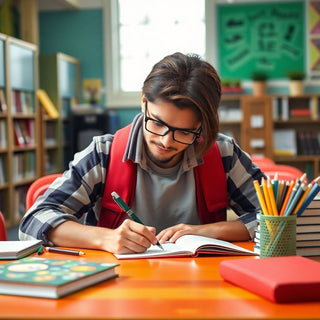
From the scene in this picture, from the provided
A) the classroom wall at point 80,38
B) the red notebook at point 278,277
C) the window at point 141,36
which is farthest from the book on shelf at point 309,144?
the red notebook at point 278,277

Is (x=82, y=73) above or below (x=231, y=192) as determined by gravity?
above

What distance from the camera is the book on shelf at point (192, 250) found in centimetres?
158

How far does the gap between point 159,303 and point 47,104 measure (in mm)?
6490

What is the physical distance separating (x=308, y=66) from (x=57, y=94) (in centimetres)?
321

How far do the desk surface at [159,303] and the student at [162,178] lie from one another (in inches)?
12.7

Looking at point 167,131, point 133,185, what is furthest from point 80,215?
point 167,131

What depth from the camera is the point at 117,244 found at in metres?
1.62

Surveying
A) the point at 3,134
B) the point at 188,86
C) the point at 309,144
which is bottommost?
the point at 309,144

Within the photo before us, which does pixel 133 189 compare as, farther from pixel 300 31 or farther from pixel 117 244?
pixel 300 31

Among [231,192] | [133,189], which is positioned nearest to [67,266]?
[133,189]

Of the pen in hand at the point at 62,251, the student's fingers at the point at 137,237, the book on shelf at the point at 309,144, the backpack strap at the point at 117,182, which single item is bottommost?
the book on shelf at the point at 309,144

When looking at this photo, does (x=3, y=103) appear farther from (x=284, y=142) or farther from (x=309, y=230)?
(x=309, y=230)

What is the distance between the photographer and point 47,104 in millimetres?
7395

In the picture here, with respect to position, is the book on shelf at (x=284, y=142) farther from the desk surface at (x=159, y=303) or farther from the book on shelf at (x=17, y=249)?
the desk surface at (x=159, y=303)
